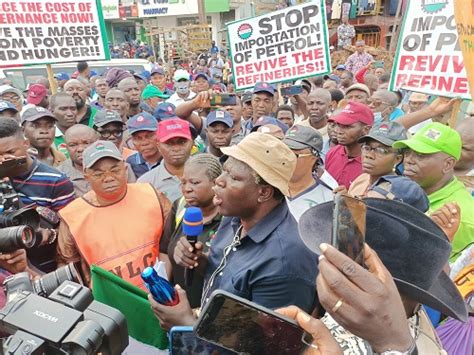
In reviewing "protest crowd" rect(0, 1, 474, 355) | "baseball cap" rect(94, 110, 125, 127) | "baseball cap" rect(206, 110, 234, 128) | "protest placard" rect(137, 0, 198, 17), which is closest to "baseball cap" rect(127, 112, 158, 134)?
"protest crowd" rect(0, 1, 474, 355)

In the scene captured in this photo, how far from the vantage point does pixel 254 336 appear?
Result: 3.99 feet

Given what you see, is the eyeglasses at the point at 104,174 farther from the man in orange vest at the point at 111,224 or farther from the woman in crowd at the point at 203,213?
the woman in crowd at the point at 203,213

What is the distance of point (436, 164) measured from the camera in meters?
2.73

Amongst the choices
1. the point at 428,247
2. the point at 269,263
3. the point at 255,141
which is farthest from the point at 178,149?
the point at 428,247

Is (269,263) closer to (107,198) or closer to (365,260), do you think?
(365,260)

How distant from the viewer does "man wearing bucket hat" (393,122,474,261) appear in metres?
2.70

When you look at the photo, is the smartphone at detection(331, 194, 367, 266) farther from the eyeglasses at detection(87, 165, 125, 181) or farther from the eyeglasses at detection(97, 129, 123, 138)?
the eyeglasses at detection(97, 129, 123, 138)

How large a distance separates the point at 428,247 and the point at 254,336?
1.87 ft

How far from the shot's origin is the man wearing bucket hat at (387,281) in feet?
2.86

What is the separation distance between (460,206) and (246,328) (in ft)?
6.41

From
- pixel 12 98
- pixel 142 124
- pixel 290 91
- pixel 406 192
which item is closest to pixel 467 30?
pixel 406 192

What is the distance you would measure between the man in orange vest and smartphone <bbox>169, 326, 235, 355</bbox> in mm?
878

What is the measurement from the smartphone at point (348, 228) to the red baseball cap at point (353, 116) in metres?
2.90

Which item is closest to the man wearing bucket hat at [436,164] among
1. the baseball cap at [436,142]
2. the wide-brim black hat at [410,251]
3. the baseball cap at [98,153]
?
the baseball cap at [436,142]
